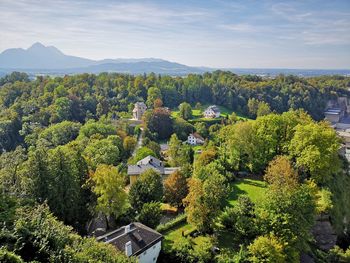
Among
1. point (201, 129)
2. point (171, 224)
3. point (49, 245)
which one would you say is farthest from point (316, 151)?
point (201, 129)

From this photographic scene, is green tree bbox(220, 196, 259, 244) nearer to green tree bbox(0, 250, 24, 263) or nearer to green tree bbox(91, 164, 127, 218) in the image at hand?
green tree bbox(91, 164, 127, 218)

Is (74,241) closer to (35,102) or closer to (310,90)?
(35,102)

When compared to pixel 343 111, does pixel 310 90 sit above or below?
above

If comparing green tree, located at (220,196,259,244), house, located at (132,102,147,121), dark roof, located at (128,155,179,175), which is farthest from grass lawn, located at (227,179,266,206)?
house, located at (132,102,147,121)

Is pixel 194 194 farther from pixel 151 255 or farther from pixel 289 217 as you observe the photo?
pixel 289 217

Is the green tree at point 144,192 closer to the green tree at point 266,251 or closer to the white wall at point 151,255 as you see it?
the white wall at point 151,255

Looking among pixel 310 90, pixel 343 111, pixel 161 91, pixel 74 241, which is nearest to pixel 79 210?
pixel 74 241
